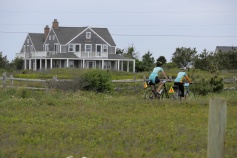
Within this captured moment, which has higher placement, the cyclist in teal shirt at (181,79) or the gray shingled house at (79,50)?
the gray shingled house at (79,50)

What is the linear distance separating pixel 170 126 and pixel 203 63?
1939 inches

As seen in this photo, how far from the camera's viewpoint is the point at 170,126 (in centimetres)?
1247

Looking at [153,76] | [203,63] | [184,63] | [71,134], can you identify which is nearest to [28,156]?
[71,134]

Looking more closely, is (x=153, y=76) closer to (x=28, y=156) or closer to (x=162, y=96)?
(x=162, y=96)

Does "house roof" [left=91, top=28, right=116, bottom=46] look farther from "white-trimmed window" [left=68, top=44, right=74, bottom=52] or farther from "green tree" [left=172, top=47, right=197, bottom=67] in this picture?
"green tree" [left=172, top=47, right=197, bottom=67]

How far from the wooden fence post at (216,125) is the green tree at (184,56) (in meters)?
61.0

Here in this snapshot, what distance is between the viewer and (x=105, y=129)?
11617 mm

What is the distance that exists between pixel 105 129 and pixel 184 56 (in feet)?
188

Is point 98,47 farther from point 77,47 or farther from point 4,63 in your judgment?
point 4,63

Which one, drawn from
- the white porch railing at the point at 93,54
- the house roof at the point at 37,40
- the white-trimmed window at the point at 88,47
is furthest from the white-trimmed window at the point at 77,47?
the house roof at the point at 37,40

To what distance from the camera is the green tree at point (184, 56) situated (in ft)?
220

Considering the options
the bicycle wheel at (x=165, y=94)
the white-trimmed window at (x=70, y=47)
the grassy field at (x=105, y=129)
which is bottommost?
the grassy field at (x=105, y=129)

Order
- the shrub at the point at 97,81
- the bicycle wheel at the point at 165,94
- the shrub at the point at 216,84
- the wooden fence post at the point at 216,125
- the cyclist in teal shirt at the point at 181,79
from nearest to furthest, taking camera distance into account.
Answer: the wooden fence post at the point at 216,125
the cyclist in teal shirt at the point at 181,79
the bicycle wheel at the point at 165,94
the shrub at the point at 97,81
the shrub at the point at 216,84

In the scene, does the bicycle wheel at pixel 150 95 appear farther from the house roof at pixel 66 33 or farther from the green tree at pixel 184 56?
the house roof at pixel 66 33
